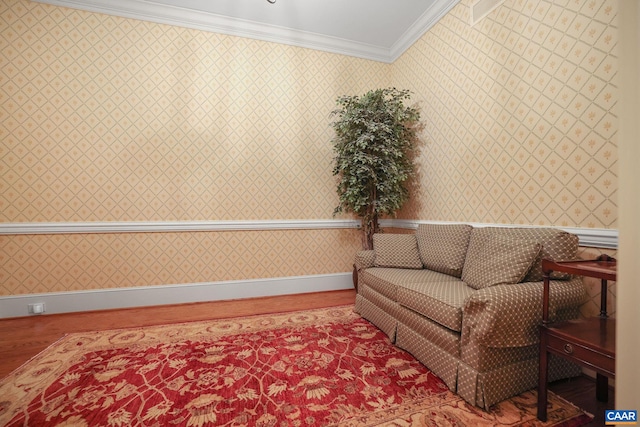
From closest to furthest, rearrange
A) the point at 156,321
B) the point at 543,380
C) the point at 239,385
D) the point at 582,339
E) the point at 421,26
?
1. the point at 582,339
2. the point at 543,380
3. the point at 239,385
4. the point at 156,321
5. the point at 421,26

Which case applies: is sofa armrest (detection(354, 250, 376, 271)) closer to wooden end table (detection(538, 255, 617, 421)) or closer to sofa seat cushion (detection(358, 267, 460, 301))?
sofa seat cushion (detection(358, 267, 460, 301))

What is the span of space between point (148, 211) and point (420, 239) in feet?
11.0

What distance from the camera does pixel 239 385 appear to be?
1.81 meters

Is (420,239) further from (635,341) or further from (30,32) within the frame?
(30,32)

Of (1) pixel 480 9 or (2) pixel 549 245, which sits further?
(1) pixel 480 9

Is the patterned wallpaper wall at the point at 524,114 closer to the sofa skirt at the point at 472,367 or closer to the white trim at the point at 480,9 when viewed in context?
the white trim at the point at 480,9

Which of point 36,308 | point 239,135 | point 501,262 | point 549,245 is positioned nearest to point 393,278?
point 501,262

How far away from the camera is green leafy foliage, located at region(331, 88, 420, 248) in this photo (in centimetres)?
345

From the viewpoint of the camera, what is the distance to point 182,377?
1.92 meters

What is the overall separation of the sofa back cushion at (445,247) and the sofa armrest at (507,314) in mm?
859

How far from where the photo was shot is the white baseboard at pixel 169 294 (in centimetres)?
306

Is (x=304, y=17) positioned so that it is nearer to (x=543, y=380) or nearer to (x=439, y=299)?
(x=439, y=299)

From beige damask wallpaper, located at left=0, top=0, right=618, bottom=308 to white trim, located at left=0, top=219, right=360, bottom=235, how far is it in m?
0.07

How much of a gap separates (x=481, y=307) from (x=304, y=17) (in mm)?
3934
